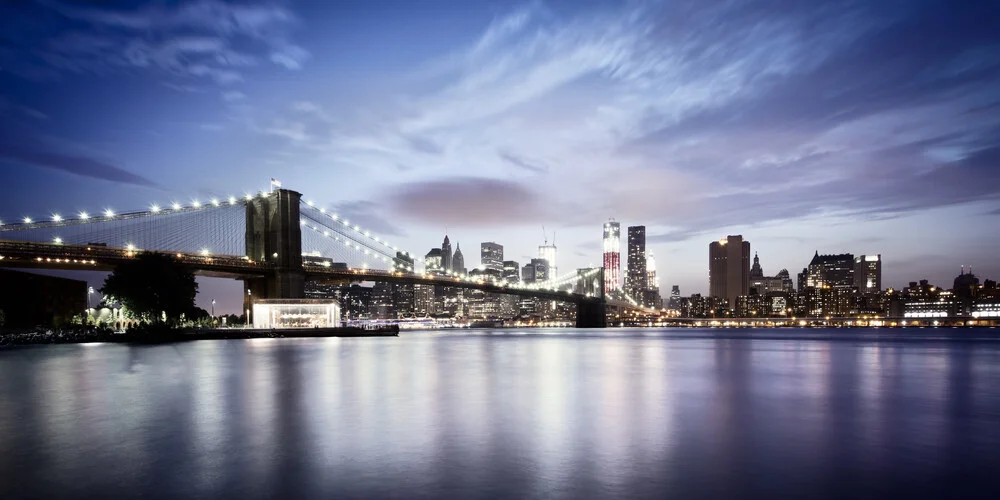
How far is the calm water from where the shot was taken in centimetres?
949

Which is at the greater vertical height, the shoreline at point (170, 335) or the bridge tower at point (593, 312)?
the shoreline at point (170, 335)

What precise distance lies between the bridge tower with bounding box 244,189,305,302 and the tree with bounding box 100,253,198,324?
448 inches

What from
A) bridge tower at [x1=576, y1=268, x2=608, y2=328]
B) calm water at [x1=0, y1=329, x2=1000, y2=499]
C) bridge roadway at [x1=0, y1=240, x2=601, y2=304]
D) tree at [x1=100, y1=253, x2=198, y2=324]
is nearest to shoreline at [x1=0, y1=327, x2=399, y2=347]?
tree at [x1=100, y1=253, x2=198, y2=324]

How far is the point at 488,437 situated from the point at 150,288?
201 feet

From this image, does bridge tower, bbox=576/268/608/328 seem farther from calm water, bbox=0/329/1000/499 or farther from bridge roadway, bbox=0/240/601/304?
calm water, bbox=0/329/1000/499

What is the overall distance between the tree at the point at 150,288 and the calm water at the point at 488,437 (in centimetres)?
3934

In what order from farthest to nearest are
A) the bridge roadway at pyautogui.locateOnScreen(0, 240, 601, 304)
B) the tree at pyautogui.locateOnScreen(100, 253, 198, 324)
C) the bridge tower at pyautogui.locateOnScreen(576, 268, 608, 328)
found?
the bridge tower at pyautogui.locateOnScreen(576, 268, 608, 328)
the tree at pyautogui.locateOnScreen(100, 253, 198, 324)
the bridge roadway at pyautogui.locateOnScreen(0, 240, 601, 304)

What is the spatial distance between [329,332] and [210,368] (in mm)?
48618

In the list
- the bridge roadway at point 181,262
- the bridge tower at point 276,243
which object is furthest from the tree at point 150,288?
the bridge tower at point 276,243

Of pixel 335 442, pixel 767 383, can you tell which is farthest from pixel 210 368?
pixel 767 383

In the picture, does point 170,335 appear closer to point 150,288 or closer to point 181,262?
point 150,288

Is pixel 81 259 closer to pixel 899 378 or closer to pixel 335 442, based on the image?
pixel 335 442

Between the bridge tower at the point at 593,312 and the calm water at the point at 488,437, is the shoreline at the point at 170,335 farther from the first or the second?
the bridge tower at the point at 593,312

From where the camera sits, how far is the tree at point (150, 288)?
62.8m
